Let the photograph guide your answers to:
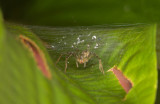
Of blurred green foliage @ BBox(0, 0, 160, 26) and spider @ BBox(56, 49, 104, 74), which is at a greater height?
blurred green foliage @ BBox(0, 0, 160, 26)

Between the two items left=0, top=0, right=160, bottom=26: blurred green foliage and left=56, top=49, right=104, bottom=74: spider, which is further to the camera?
left=56, top=49, right=104, bottom=74: spider

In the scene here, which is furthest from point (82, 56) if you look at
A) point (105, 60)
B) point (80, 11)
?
point (80, 11)

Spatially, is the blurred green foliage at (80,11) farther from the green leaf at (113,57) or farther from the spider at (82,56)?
the spider at (82,56)

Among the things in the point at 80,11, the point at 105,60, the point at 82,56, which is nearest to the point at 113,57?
the point at 105,60

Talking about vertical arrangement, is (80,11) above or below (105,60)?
above

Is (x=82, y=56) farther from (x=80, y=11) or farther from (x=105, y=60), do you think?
(x=80, y=11)

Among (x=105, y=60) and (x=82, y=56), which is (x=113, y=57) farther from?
(x=82, y=56)

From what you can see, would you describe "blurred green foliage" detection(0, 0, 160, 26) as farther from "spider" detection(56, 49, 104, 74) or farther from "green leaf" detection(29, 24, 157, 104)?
"spider" detection(56, 49, 104, 74)

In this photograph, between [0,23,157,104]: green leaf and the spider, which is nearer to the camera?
[0,23,157,104]: green leaf

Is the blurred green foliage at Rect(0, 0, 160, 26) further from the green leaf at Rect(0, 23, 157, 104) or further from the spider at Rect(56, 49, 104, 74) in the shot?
the spider at Rect(56, 49, 104, 74)

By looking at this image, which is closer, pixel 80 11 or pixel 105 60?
pixel 80 11

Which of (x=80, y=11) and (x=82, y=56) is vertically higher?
(x=80, y=11)

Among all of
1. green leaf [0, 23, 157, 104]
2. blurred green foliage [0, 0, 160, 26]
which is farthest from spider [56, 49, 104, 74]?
blurred green foliage [0, 0, 160, 26]

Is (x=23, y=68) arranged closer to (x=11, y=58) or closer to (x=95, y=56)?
(x=11, y=58)
